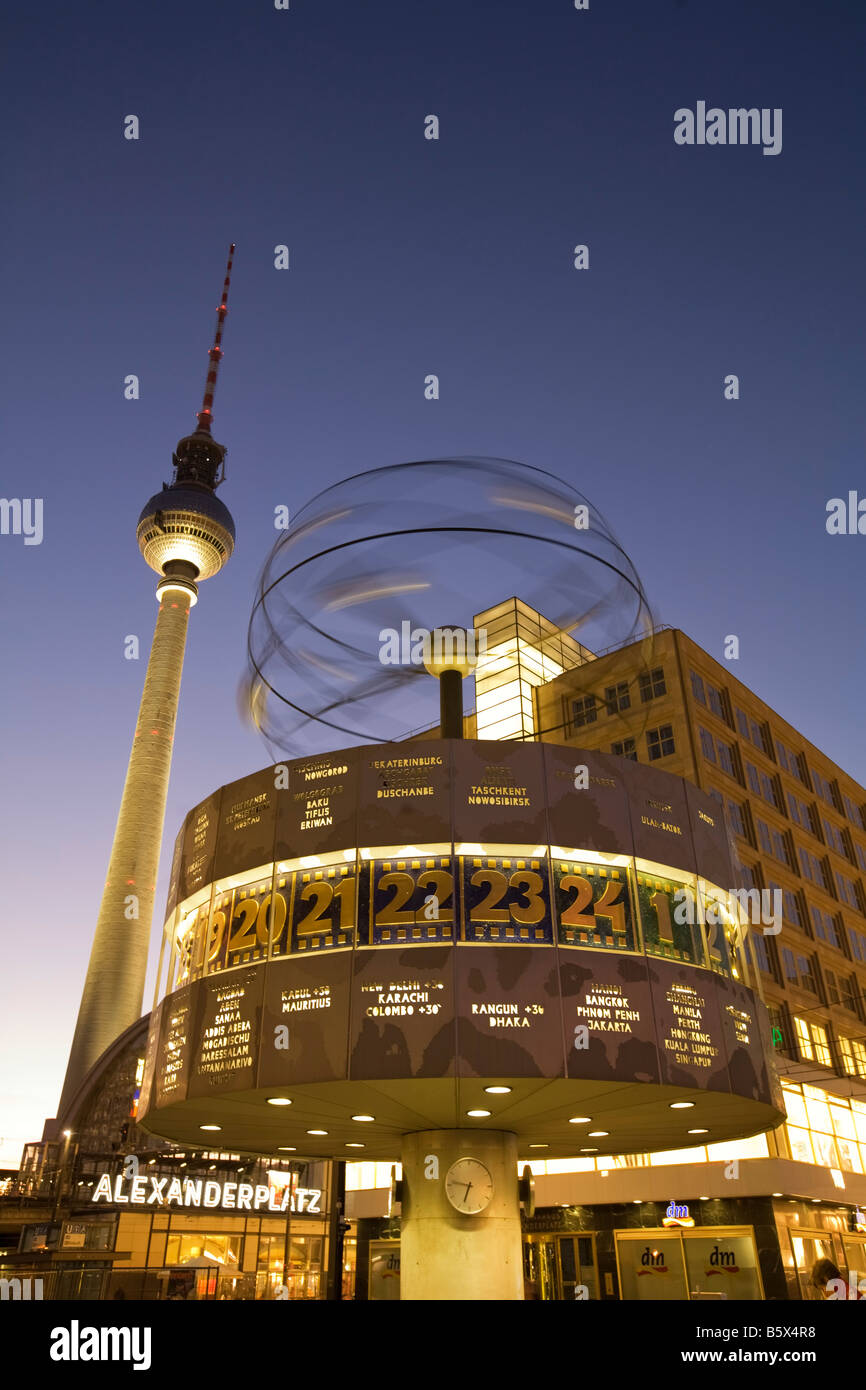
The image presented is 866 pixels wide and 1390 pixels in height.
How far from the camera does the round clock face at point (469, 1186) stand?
62.0 feet

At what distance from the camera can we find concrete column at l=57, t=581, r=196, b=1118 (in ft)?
375

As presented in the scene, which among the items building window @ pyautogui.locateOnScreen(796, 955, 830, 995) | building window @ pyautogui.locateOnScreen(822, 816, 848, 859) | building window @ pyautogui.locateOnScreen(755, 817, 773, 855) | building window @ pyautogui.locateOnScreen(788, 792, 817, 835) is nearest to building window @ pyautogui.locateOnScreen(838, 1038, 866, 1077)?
building window @ pyautogui.locateOnScreen(796, 955, 830, 995)

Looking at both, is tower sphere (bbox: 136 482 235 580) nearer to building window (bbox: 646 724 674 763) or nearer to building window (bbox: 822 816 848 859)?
building window (bbox: 822 816 848 859)

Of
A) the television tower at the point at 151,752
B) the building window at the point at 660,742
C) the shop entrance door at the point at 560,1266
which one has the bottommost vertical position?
the shop entrance door at the point at 560,1266

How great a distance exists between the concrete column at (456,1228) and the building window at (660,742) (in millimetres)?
34138

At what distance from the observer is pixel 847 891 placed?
217 feet

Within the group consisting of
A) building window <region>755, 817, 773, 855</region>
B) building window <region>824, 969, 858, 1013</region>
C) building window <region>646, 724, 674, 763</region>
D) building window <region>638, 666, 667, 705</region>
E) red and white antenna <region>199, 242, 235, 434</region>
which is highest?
red and white antenna <region>199, 242, 235, 434</region>

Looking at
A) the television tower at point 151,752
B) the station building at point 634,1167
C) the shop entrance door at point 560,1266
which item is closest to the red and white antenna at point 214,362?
the television tower at point 151,752

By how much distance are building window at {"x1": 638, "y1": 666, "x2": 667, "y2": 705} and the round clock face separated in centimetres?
3792

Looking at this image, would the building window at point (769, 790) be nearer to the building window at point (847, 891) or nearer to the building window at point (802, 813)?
the building window at point (802, 813)

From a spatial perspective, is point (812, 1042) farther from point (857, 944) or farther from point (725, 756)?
point (725, 756)

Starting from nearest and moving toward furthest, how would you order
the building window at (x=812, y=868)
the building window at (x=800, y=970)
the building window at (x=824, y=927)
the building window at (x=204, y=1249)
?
the building window at (x=204, y=1249), the building window at (x=800, y=970), the building window at (x=824, y=927), the building window at (x=812, y=868)

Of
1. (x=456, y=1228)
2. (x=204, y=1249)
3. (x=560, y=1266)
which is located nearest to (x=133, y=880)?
(x=204, y=1249)
